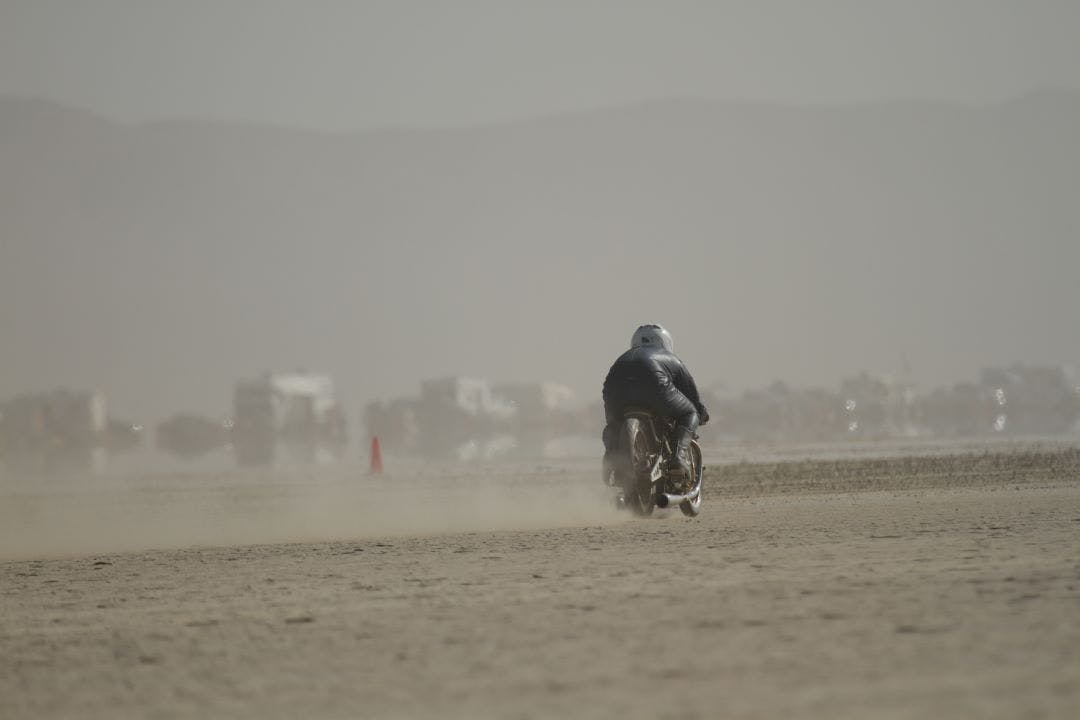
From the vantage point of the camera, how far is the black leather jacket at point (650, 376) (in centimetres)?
1902

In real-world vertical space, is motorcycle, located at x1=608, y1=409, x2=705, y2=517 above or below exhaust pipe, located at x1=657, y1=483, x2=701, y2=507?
above

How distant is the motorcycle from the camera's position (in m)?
18.6

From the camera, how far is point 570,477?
1379 inches

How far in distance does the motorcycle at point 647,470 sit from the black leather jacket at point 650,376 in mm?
301

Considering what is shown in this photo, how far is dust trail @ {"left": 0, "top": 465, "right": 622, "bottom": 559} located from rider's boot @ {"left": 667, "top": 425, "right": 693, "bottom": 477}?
1.09 meters

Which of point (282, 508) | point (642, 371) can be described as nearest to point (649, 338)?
point (642, 371)

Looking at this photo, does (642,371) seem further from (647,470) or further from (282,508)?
(282,508)

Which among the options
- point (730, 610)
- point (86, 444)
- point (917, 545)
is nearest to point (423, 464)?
point (917, 545)

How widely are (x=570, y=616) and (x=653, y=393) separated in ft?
28.4

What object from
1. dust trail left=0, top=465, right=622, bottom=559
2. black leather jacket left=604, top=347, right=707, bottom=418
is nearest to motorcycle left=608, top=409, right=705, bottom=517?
black leather jacket left=604, top=347, right=707, bottom=418

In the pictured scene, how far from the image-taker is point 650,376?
1902 centimetres

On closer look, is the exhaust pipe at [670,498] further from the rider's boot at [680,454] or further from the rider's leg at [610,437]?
the rider's leg at [610,437]

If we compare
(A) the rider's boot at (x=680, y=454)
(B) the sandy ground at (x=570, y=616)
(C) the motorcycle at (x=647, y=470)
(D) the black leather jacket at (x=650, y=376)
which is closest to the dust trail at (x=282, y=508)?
(B) the sandy ground at (x=570, y=616)

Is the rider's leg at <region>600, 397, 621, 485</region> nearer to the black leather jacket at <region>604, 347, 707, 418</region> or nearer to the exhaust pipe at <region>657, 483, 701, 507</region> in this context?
the black leather jacket at <region>604, 347, 707, 418</region>
